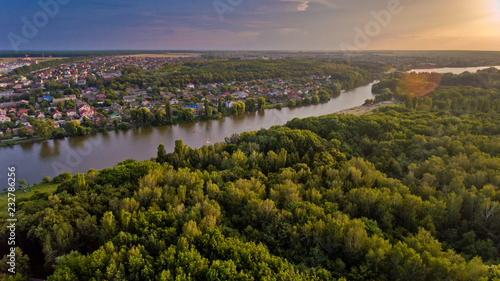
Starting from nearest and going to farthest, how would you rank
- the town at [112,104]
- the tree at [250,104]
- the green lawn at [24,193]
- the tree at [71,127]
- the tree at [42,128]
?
1. the green lawn at [24,193]
2. the tree at [42,128]
3. the tree at [71,127]
4. the town at [112,104]
5. the tree at [250,104]

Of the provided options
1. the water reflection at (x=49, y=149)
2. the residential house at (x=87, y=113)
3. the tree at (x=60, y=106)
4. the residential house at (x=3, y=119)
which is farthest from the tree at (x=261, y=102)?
the residential house at (x=3, y=119)

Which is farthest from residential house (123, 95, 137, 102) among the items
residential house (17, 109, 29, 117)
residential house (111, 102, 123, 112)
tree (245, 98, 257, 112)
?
→ tree (245, 98, 257, 112)

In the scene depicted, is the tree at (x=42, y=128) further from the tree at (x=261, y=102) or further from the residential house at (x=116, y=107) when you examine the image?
the tree at (x=261, y=102)

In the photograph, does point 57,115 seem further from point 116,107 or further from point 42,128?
point 42,128

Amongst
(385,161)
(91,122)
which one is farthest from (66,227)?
(91,122)

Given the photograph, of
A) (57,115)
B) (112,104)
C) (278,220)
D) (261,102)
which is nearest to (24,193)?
(278,220)

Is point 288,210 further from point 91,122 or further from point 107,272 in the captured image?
point 91,122
